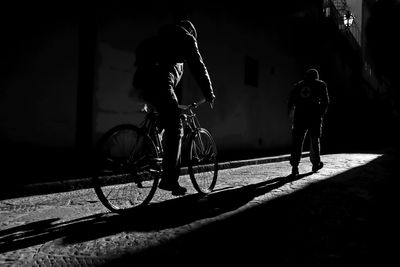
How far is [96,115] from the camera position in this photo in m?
7.23

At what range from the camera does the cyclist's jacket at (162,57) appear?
342 centimetres

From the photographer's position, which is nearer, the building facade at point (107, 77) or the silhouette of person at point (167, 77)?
the silhouette of person at point (167, 77)

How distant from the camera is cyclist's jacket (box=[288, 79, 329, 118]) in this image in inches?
263

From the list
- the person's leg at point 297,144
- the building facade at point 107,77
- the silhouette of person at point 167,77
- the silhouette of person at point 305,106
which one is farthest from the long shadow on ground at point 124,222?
the silhouette of person at point 305,106

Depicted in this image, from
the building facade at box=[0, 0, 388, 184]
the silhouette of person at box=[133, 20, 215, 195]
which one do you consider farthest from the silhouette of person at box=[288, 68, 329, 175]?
the silhouette of person at box=[133, 20, 215, 195]

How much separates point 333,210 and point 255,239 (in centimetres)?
136

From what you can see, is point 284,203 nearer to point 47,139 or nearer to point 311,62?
point 47,139

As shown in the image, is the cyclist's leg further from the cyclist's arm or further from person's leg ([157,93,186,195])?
the cyclist's arm

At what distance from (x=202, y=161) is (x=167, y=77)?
1.31m

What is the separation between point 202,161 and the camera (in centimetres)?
440

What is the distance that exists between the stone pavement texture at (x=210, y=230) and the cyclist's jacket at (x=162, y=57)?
122 cm

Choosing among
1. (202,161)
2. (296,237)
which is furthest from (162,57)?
(296,237)

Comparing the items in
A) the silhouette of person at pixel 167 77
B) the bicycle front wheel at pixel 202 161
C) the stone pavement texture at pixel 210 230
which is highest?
the silhouette of person at pixel 167 77

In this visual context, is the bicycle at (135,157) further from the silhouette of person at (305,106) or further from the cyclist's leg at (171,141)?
the silhouette of person at (305,106)
